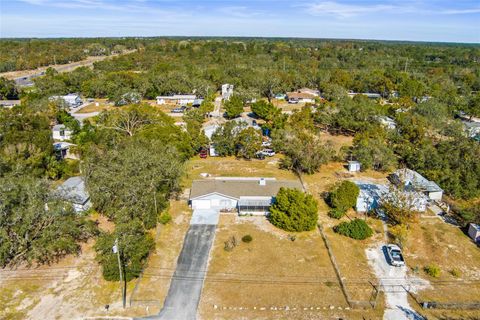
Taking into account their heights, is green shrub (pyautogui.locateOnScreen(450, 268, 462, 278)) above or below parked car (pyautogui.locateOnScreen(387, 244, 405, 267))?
below

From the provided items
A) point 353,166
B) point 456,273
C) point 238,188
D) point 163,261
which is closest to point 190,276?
point 163,261

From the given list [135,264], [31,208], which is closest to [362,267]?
[135,264]

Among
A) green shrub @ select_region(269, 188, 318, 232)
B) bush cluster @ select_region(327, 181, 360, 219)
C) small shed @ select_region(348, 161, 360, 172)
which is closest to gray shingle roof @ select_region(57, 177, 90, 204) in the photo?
green shrub @ select_region(269, 188, 318, 232)

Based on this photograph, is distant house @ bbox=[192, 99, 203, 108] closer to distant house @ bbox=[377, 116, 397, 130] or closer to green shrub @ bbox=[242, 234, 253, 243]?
distant house @ bbox=[377, 116, 397, 130]

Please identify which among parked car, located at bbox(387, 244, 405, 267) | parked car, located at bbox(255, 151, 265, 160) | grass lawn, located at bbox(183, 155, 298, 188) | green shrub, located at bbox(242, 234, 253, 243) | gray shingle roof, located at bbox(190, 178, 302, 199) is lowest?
green shrub, located at bbox(242, 234, 253, 243)

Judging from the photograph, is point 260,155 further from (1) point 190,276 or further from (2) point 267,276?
(1) point 190,276

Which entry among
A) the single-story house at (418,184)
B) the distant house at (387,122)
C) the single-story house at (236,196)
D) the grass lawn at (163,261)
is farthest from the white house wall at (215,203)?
the distant house at (387,122)
